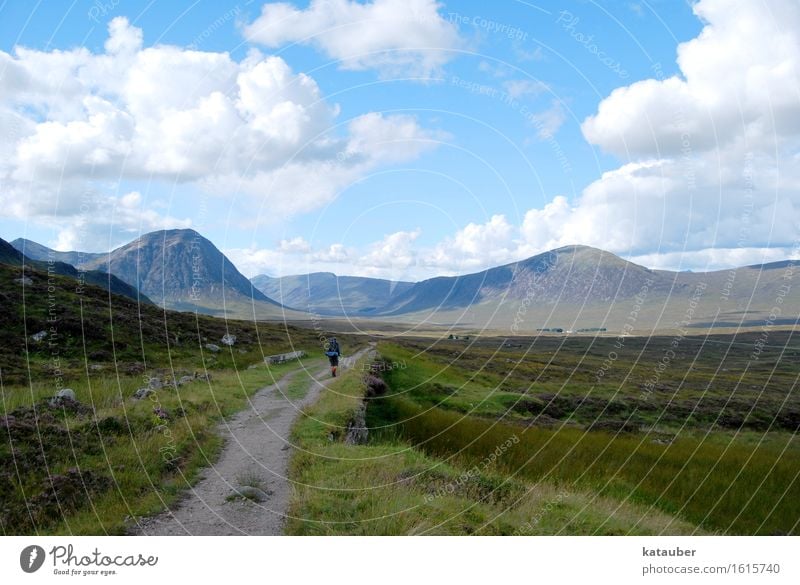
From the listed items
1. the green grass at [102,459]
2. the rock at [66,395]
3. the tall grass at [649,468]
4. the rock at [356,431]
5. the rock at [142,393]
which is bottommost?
the tall grass at [649,468]

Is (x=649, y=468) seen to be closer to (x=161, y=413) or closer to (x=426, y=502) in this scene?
(x=426, y=502)

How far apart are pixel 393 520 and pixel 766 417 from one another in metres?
44.7

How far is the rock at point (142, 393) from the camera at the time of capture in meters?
19.2

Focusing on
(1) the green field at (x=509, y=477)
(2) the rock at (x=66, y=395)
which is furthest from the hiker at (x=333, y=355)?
(2) the rock at (x=66, y=395)

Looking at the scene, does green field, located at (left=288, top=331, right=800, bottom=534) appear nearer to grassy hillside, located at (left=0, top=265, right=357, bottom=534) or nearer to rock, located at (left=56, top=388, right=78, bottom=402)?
grassy hillside, located at (left=0, top=265, right=357, bottom=534)

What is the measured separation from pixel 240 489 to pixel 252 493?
349 mm

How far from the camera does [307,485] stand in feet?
36.1

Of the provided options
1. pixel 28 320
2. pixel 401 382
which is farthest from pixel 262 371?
pixel 28 320

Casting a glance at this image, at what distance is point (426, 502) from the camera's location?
9.87 meters
